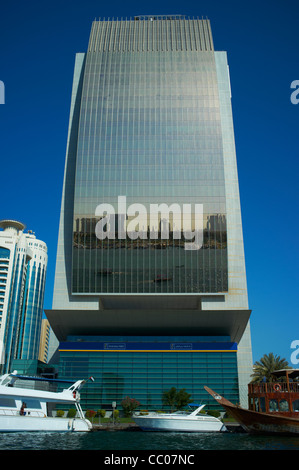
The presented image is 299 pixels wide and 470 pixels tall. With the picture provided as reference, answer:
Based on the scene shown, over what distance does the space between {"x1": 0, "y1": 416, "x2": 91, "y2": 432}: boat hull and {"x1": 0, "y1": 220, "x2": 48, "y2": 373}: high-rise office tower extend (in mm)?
120277

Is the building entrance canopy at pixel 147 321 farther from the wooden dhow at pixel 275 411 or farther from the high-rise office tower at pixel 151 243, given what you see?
the wooden dhow at pixel 275 411

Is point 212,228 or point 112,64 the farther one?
point 112,64

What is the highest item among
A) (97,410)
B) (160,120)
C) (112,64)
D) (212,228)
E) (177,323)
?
(112,64)

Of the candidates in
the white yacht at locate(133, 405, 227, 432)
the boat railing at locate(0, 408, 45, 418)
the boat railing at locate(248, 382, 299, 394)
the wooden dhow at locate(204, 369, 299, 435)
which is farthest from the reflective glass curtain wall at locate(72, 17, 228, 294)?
the boat railing at locate(0, 408, 45, 418)

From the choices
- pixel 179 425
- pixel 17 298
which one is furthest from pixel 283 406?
pixel 17 298

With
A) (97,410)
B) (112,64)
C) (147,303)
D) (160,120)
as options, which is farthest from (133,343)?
(112,64)

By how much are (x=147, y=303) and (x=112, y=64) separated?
63.0 metres

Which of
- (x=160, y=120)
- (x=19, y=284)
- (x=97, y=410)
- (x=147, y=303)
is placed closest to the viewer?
(x=97, y=410)

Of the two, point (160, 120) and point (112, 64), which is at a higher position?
point (112, 64)

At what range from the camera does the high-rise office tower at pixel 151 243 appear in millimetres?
98500

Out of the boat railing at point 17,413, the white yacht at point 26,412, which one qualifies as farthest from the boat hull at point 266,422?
the boat railing at point 17,413

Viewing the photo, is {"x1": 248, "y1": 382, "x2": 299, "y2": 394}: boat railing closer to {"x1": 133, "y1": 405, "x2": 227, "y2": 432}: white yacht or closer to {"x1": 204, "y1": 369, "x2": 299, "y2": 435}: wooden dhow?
{"x1": 204, "y1": 369, "x2": 299, "y2": 435}: wooden dhow

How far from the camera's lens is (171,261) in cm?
9925
